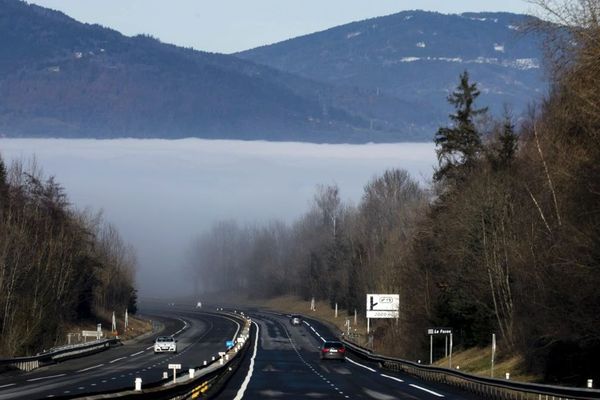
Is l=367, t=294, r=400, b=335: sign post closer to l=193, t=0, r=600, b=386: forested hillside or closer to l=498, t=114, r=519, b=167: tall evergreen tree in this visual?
l=193, t=0, r=600, b=386: forested hillside

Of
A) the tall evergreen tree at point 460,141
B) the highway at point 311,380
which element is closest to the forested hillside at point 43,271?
the highway at point 311,380

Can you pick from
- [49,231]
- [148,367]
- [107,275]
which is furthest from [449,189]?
[107,275]

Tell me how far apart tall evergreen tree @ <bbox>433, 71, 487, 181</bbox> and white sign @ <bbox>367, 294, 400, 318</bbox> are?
1330 cm

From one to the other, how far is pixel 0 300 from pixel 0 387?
3499cm

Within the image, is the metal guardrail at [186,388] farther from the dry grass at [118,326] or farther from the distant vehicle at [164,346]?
the dry grass at [118,326]

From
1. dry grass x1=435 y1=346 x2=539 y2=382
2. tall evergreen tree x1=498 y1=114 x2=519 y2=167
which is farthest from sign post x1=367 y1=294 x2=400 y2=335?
tall evergreen tree x1=498 y1=114 x2=519 y2=167

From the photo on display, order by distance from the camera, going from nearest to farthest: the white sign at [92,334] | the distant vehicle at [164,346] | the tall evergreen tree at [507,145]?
the tall evergreen tree at [507,145], the distant vehicle at [164,346], the white sign at [92,334]

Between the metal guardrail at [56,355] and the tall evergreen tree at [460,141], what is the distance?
27294mm

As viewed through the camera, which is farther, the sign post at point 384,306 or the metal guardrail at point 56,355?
the sign post at point 384,306

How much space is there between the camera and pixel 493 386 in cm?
→ 4825

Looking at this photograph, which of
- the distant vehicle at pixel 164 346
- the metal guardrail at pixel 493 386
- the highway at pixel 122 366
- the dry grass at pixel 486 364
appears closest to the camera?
the metal guardrail at pixel 493 386

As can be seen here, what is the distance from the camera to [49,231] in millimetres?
105688

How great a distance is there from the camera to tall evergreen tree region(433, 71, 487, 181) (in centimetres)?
8875

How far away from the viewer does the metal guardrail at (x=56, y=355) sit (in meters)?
66.8
